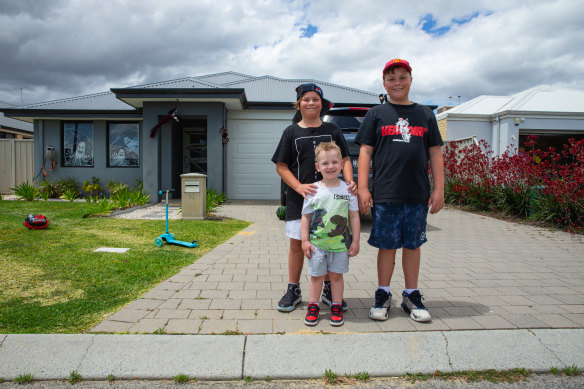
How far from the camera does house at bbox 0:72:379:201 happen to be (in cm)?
1223

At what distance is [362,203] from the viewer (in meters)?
3.12

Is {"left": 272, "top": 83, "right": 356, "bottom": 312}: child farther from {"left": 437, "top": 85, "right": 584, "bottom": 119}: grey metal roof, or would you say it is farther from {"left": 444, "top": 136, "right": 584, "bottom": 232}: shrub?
{"left": 437, "top": 85, "right": 584, "bottom": 119}: grey metal roof

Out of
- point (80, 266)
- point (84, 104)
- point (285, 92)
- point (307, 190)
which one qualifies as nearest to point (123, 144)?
point (84, 104)

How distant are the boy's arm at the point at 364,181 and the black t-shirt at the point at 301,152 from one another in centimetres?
22

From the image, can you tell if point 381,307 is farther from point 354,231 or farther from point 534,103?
point 534,103

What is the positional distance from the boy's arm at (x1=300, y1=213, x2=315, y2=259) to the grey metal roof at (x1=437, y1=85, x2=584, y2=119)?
46.5ft

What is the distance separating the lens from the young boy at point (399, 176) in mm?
3070

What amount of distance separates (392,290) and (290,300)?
3.78 ft

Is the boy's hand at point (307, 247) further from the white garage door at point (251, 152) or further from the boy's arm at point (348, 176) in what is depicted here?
the white garage door at point (251, 152)

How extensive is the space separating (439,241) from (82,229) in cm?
601

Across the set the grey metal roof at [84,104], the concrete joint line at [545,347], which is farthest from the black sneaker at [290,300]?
the grey metal roof at [84,104]

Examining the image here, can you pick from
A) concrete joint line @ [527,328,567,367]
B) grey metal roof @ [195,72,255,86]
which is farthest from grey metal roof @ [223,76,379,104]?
concrete joint line @ [527,328,567,367]

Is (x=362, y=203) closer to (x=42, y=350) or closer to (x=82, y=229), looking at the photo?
(x=42, y=350)

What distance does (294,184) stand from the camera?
3096 mm
